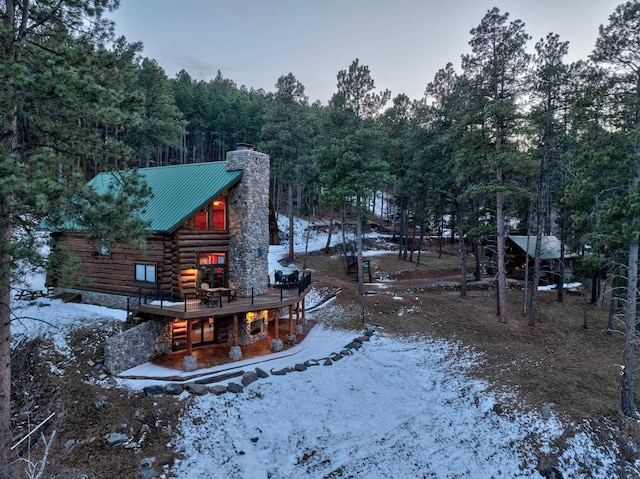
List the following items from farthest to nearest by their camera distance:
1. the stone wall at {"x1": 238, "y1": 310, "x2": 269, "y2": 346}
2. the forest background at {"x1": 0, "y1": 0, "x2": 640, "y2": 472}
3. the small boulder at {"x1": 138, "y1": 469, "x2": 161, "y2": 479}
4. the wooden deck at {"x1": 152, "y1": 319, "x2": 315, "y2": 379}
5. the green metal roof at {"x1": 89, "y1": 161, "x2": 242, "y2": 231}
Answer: the stone wall at {"x1": 238, "y1": 310, "x2": 269, "y2": 346}, the green metal roof at {"x1": 89, "y1": 161, "x2": 242, "y2": 231}, the wooden deck at {"x1": 152, "y1": 319, "x2": 315, "y2": 379}, the small boulder at {"x1": 138, "y1": 469, "x2": 161, "y2": 479}, the forest background at {"x1": 0, "y1": 0, "x2": 640, "y2": 472}

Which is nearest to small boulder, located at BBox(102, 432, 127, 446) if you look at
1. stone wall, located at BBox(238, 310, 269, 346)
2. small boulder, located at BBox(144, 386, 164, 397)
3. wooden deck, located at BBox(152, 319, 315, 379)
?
small boulder, located at BBox(144, 386, 164, 397)

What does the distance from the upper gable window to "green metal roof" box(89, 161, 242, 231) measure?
750 millimetres

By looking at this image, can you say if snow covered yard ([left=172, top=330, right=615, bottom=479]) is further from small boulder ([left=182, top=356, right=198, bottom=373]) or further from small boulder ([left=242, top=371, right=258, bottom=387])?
small boulder ([left=182, top=356, right=198, bottom=373])

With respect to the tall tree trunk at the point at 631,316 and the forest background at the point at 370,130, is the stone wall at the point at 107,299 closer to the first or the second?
the forest background at the point at 370,130

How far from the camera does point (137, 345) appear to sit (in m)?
12.6

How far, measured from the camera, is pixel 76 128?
7738 mm

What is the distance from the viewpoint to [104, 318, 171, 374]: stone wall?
1160cm

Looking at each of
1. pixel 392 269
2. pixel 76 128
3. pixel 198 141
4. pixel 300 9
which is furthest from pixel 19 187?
pixel 198 141

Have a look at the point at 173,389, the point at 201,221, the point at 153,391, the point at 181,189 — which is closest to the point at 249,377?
the point at 173,389

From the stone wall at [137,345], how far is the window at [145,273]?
2048mm

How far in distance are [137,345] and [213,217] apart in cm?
611

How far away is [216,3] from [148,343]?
34.3 m

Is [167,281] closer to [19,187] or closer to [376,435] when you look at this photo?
[19,187]

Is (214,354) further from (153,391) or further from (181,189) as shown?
(181,189)
